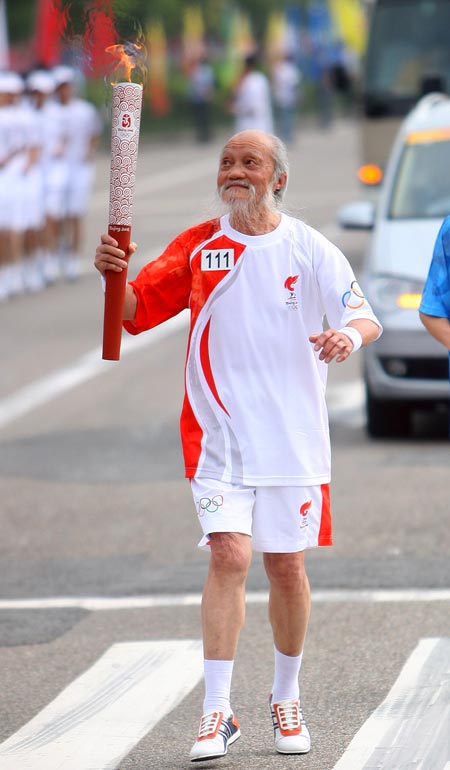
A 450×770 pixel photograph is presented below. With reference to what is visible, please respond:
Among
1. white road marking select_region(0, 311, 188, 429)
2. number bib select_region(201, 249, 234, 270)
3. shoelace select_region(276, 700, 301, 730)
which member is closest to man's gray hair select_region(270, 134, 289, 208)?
number bib select_region(201, 249, 234, 270)

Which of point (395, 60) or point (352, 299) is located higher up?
point (395, 60)

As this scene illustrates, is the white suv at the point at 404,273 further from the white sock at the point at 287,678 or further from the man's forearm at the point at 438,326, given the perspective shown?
the white sock at the point at 287,678

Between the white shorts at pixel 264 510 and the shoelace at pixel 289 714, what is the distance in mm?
491

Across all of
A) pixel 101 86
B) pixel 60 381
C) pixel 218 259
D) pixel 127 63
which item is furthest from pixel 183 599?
pixel 60 381

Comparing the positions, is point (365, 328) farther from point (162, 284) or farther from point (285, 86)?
point (285, 86)

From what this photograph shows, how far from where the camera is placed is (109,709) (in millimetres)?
6238

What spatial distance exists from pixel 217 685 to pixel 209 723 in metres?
0.12

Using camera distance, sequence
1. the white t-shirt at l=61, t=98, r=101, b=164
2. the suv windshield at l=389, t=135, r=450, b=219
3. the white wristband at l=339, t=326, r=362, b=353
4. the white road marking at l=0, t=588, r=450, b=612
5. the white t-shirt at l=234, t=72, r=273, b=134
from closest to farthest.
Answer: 1. the white wristband at l=339, t=326, r=362, b=353
2. the white road marking at l=0, t=588, r=450, b=612
3. the suv windshield at l=389, t=135, r=450, b=219
4. the white t-shirt at l=61, t=98, r=101, b=164
5. the white t-shirt at l=234, t=72, r=273, b=134

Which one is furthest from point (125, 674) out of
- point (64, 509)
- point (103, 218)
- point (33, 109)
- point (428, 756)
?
point (103, 218)

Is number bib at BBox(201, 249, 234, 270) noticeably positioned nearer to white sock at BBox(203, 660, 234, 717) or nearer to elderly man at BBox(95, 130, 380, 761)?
elderly man at BBox(95, 130, 380, 761)

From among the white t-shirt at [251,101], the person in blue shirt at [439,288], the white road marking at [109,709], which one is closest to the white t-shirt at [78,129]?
the white t-shirt at [251,101]

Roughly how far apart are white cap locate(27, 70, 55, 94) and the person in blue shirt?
13.8 m

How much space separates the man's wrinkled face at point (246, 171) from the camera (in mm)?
5633

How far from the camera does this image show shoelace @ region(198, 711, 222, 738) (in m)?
5.53
